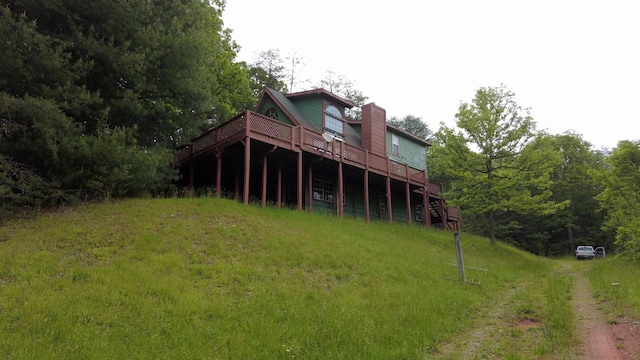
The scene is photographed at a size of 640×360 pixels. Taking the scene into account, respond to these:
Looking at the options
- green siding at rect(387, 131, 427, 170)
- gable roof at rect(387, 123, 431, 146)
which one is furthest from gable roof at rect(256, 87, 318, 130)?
green siding at rect(387, 131, 427, 170)

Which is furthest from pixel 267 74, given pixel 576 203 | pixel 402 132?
pixel 576 203

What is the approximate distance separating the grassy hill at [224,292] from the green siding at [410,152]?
14524 millimetres

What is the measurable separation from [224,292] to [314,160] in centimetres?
1251

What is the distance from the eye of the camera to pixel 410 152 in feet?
97.8

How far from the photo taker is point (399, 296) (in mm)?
9461

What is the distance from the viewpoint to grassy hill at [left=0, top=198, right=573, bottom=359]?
621 cm

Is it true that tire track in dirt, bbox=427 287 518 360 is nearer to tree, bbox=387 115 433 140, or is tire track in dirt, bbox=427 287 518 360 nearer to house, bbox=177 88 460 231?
house, bbox=177 88 460 231

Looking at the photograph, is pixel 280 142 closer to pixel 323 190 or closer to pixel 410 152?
pixel 323 190

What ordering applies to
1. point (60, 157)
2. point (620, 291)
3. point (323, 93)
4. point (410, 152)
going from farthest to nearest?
point (410, 152) < point (323, 93) < point (60, 157) < point (620, 291)

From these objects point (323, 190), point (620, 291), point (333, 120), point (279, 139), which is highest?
point (333, 120)

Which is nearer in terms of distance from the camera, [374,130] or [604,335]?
[604,335]

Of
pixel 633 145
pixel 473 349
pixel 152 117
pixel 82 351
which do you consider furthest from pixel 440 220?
pixel 82 351

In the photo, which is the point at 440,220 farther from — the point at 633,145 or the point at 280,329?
the point at 280,329

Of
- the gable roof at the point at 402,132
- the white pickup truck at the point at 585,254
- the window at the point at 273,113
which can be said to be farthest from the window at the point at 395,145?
the white pickup truck at the point at 585,254
